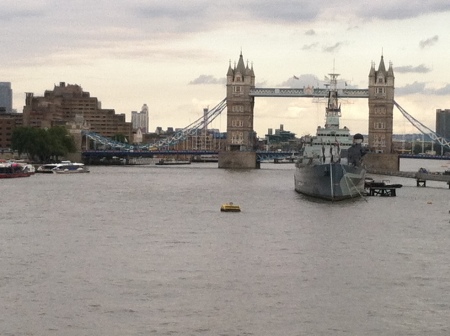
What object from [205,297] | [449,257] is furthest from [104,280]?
[449,257]

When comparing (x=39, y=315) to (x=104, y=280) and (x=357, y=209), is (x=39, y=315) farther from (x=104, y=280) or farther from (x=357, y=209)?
(x=357, y=209)

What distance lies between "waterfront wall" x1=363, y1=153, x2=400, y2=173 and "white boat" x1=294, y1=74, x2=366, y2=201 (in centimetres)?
5427

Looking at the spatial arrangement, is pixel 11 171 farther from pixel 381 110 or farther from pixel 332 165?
pixel 381 110

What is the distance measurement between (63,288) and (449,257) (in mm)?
15861

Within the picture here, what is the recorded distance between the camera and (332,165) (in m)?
73.9

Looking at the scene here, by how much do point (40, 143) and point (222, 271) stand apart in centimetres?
12293

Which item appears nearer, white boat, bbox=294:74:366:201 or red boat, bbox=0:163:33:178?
white boat, bbox=294:74:366:201

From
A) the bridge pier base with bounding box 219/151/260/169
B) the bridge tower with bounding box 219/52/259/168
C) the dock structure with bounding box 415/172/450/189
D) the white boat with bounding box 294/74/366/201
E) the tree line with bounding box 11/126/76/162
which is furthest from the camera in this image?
the bridge tower with bounding box 219/52/259/168

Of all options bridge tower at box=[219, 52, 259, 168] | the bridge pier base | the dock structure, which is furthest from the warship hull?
bridge tower at box=[219, 52, 259, 168]

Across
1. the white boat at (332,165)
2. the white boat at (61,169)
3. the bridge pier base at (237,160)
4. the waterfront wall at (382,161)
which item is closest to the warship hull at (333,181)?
the white boat at (332,165)

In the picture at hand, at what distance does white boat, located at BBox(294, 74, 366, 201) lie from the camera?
74938 millimetres

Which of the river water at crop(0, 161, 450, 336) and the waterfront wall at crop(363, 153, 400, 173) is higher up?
the waterfront wall at crop(363, 153, 400, 173)

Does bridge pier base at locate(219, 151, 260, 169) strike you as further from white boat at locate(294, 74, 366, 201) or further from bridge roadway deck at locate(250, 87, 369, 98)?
white boat at locate(294, 74, 366, 201)

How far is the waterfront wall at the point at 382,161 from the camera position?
155 meters
